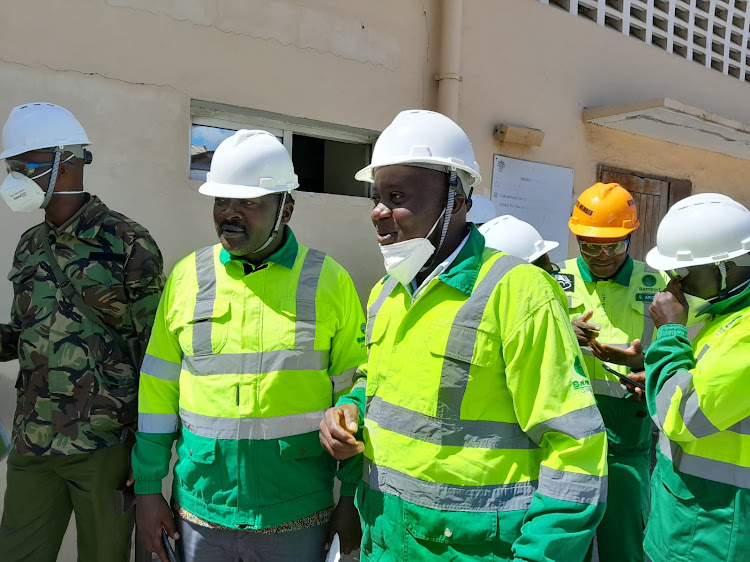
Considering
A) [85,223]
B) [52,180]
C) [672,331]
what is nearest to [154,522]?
[85,223]

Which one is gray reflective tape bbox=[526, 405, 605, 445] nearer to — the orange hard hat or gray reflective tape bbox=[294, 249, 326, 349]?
gray reflective tape bbox=[294, 249, 326, 349]

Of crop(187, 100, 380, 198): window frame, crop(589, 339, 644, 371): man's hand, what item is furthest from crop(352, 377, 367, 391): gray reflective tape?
crop(187, 100, 380, 198): window frame

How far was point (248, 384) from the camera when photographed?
2150 millimetres

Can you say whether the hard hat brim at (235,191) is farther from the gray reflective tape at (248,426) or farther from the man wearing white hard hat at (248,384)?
the gray reflective tape at (248,426)

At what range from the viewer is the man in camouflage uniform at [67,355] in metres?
2.56

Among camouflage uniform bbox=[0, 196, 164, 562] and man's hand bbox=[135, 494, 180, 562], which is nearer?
man's hand bbox=[135, 494, 180, 562]

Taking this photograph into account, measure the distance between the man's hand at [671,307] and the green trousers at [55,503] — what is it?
2247 mm

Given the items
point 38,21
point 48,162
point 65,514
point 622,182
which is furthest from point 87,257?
point 622,182

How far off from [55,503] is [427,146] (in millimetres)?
2201

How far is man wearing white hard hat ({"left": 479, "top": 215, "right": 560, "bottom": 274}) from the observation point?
3295 mm

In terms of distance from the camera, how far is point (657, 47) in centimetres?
630

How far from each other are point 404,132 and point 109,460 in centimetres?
188

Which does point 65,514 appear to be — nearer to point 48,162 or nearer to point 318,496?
point 318,496

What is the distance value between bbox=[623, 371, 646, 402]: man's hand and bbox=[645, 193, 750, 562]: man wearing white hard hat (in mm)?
618
